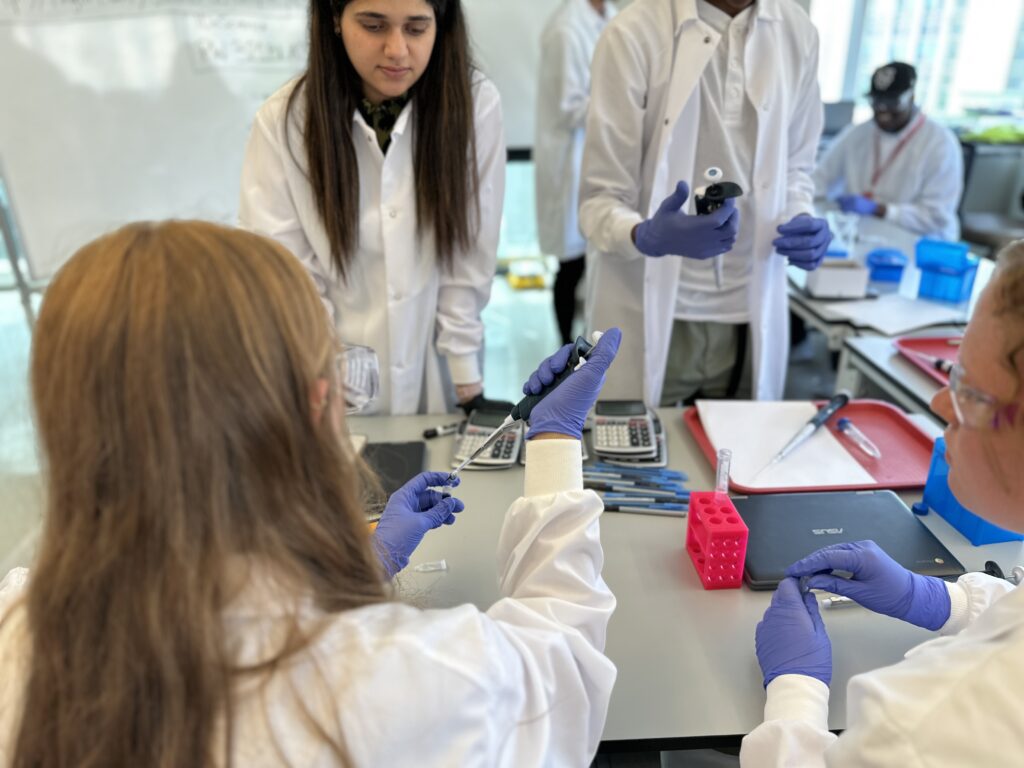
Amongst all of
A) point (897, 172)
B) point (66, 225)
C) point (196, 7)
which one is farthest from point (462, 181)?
point (897, 172)

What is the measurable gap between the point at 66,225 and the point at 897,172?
2.92m

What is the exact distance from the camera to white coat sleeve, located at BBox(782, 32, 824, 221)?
5.19 ft

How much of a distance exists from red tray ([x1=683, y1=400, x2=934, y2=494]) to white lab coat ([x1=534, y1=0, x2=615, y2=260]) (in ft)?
5.56

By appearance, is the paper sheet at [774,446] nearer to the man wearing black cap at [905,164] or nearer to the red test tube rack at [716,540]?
the red test tube rack at [716,540]

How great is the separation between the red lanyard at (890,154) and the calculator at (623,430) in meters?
2.18

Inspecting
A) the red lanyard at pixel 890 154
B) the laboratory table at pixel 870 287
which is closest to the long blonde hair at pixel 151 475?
the laboratory table at pixel 870 287

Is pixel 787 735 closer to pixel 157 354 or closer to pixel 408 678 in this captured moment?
pixel 408 678

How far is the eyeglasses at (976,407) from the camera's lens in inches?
25.1

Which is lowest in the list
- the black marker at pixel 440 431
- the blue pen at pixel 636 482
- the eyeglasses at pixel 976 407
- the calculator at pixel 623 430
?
the blue pen at pixel 636 482

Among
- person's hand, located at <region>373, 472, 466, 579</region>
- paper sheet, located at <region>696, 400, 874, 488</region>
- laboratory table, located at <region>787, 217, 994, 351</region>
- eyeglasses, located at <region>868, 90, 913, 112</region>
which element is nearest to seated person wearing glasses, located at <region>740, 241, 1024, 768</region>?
paper sheet, located at <region>696, 400, 874, 488</region>

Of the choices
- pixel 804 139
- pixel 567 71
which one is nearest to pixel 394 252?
pixel 804 139

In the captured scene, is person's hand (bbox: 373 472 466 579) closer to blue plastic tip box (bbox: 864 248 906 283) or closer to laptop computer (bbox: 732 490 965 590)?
laptop computer (bbox: 732 490 965 590)

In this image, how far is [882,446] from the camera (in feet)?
4.09

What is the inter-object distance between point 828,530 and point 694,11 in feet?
3.48
